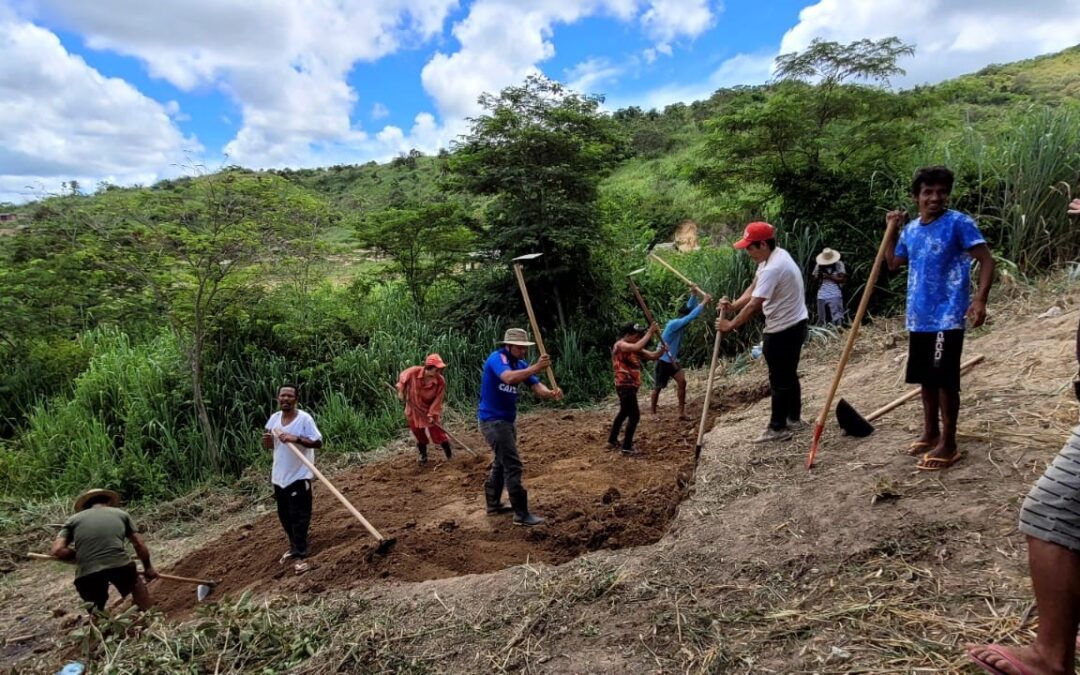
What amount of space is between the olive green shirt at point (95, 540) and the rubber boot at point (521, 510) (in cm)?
277

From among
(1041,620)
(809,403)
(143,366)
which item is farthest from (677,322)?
(143,366)

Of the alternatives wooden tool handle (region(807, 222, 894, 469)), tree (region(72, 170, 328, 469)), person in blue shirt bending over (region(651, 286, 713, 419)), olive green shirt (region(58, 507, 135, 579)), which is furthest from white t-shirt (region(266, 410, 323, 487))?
person in blue shirt bending over (region(651, 286, 713, 419))

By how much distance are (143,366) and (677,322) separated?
7.03 metres

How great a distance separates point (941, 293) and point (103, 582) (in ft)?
18.6

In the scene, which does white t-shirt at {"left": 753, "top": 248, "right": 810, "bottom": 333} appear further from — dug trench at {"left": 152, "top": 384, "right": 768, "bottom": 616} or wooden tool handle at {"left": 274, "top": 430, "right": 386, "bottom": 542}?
wooden tool handle at {"left": 274, "top": 430, "right": 386, "bottom": 542}

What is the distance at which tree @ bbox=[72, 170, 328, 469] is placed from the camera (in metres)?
6.83

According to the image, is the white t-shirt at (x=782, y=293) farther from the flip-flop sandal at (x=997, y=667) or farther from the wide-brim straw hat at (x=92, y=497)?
the wide-brim straw hat at (x=92, y=497)

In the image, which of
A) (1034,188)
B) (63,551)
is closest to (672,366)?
(1034,188)

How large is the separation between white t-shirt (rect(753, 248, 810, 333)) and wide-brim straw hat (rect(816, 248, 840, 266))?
4088mm

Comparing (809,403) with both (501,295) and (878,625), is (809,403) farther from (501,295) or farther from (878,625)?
(501,295)

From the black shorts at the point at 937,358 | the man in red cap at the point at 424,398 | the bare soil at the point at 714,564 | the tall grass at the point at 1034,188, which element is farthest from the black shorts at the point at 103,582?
the tall grass at the point at 1034,188

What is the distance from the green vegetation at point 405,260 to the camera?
7000mm

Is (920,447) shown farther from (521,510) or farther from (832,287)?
(832,287)

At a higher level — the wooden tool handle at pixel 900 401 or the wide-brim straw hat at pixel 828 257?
the wide-brim straw hat at pixel 828 257
